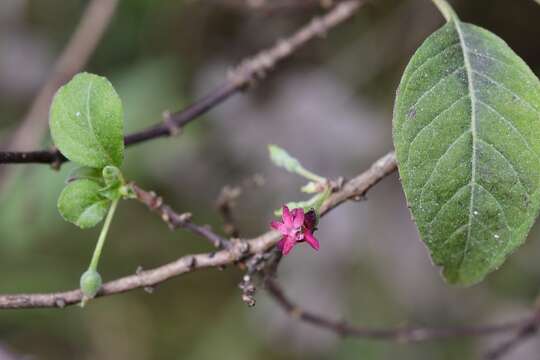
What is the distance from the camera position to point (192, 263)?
3.23 feet

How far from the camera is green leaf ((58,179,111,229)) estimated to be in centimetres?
98

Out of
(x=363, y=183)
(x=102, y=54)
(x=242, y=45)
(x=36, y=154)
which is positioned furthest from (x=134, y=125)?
(x=363, y=183)

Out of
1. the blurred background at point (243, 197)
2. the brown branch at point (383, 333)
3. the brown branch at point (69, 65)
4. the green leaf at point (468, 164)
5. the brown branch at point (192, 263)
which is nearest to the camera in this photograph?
the green leaf at point (468, 164)

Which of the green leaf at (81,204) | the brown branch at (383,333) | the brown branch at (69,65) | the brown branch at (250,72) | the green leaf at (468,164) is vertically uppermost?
the brown branch at (69,65)

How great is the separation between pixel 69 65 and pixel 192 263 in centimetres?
131

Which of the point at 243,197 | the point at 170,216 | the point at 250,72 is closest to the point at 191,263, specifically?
the point at 170,216

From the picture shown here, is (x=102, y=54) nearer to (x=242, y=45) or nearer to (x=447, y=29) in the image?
(x=242, y=45)

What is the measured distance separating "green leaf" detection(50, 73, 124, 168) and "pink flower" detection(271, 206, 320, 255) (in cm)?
24

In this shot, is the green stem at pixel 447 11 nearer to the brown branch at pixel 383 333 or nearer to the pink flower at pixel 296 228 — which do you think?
the pink flower at pixel 296 228

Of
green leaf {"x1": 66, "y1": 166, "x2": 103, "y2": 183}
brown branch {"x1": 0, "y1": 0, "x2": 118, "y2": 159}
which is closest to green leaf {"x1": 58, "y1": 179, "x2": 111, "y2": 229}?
green leaf {"x1": 66, "y1": 166, "x2": 103, "y2": 183}

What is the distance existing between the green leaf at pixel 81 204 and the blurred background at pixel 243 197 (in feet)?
4.22

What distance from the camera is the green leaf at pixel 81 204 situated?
0.98m

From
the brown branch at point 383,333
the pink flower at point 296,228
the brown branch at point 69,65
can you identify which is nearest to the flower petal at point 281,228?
the pink flower at point 296,228

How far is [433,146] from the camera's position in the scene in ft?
2.83
